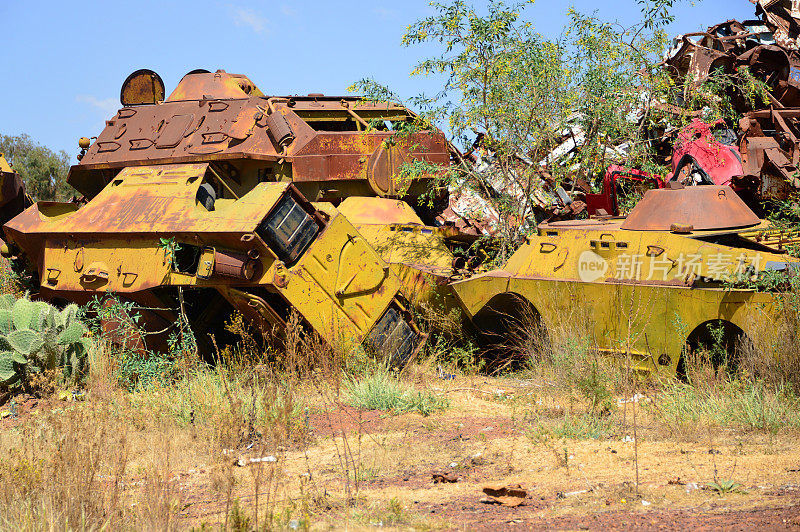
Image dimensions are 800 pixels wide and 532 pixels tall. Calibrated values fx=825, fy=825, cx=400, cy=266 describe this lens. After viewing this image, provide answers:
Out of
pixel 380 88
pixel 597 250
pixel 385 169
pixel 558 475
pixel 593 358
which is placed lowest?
pixel 558 475

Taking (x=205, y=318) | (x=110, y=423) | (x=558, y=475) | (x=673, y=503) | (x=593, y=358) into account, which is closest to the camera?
(x=673, y=503)

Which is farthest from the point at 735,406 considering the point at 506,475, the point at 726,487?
the point at 506,475

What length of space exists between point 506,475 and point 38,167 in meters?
26.8

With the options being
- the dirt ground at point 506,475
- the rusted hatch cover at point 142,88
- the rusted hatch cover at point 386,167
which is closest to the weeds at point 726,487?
the dirt ground at point 506,475

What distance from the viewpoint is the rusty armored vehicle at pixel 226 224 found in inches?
309

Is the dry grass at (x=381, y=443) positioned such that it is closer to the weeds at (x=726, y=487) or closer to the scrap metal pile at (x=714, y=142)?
the weeds at (x=726, y=487)

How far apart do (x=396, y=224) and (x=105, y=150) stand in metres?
3.99

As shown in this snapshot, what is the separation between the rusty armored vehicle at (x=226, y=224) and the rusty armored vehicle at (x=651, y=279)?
1376mm

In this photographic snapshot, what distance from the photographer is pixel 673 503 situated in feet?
15.6

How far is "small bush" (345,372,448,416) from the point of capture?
7.69 meters

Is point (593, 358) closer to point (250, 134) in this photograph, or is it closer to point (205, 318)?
point (205, 318)

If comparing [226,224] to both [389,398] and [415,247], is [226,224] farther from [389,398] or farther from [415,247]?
[415,247]

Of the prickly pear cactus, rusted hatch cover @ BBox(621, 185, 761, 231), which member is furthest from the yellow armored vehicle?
the prickly pear cactus

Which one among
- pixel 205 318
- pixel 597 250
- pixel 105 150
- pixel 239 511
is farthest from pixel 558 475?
pixel 105 150
